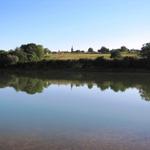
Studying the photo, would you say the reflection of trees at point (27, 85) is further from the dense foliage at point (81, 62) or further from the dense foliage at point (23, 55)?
the dense foliage at point (23, 55)

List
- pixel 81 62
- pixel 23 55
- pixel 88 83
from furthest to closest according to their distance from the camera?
pixel 23 55
pixel 81 62
pixel 88 83

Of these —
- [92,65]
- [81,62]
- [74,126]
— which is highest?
[74,126]

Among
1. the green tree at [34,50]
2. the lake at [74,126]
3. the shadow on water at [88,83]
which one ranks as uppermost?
the green tree at [34,50]

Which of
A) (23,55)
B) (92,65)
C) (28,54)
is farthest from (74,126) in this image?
(28,54)

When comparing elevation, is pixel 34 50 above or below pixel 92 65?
above

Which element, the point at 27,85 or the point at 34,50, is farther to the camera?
the point at 34,50

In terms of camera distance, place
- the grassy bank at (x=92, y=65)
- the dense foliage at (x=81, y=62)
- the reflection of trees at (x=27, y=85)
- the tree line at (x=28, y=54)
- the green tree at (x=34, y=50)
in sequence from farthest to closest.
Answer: the green tree at (x=34, y=50), the tree line at (x=28, y=54), the dense foliage at (x=81, y=62), the grassy bank at (x=92, y=65), the reflection of trees at (x=27, y=85)

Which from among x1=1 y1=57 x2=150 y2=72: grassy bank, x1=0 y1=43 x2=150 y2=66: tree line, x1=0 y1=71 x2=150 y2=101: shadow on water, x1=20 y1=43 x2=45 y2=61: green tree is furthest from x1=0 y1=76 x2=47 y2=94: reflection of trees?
x1=20 y1=43 x2=45 y2=61: green tree

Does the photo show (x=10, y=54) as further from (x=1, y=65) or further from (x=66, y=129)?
(x=66, y=129)

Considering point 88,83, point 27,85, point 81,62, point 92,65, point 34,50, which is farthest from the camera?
point 34,50

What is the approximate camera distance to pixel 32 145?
989 centimetres

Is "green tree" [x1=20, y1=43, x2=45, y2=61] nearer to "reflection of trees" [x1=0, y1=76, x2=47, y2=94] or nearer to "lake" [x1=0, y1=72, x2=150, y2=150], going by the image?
"reflection of trees" [x1=0, y1=76, x2=47, y2=94]

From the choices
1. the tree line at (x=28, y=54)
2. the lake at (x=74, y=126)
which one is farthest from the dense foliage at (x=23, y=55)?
the lake at (x=74, y=126)

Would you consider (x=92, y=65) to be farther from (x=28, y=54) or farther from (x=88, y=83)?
(x=88, y=83)
